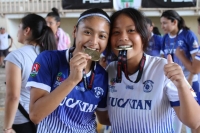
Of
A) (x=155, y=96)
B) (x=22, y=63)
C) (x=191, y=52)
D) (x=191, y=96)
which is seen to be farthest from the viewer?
(x=191, y=52)

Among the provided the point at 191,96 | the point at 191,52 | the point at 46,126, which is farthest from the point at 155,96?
the point at 191,52

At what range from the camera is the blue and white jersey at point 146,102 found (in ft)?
4.74

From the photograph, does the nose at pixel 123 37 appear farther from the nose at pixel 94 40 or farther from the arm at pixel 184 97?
the arm at pixel 184 97

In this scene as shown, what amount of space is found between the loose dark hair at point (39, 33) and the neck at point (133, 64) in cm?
102

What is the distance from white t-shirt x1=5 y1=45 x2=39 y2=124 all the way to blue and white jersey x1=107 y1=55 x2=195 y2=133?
890mm

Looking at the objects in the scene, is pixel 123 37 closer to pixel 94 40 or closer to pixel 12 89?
pixel 94 40

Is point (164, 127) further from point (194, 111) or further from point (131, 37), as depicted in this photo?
point (131, 37)

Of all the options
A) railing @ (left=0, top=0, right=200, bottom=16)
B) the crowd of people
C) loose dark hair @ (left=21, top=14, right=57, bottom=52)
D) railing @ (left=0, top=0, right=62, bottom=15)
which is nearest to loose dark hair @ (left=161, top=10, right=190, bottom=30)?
loose dark hair @ (left=21, top=14, right=57, bottom=52)

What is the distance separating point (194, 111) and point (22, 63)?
54.5 inches

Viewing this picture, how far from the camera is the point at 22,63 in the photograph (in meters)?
2.09

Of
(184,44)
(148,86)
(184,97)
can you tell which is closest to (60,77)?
(148,86)

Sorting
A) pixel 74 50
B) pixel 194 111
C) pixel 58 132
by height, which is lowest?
pixel 58 132

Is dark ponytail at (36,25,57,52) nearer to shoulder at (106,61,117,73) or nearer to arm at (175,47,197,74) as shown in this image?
shoulder at (106,61,117,73)

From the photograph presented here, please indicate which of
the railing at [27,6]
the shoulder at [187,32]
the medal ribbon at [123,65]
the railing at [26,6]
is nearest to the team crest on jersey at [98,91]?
the medal ribbon at [123,65]
